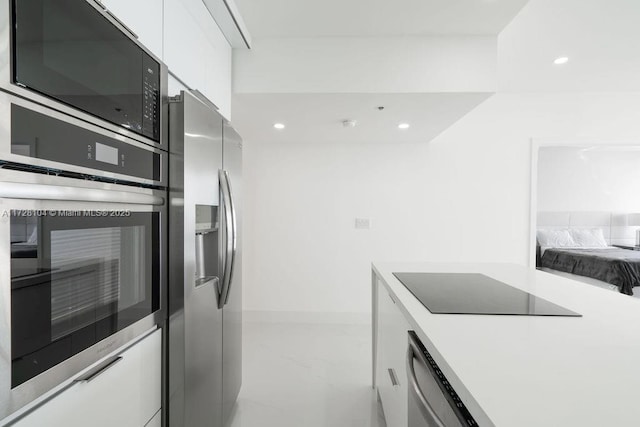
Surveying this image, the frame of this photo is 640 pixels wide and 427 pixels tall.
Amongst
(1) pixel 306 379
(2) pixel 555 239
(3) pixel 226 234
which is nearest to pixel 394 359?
(3) pixel 226 234

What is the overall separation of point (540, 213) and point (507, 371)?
597 cm

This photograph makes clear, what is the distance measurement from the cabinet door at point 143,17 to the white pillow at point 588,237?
6.27m

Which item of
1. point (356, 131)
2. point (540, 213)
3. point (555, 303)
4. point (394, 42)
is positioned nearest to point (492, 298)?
point (555, 303)

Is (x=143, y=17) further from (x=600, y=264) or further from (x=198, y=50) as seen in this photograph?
(x=600, y=264)

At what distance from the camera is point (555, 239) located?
4961mm

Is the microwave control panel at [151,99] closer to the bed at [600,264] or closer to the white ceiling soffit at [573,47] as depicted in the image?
the white ceiling soffit at [573,47]

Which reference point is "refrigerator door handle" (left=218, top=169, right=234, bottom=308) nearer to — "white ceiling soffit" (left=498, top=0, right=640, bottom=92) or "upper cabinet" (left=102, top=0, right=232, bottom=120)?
"upper cabinet" (left=102, top=0, right=232, bottom=120)

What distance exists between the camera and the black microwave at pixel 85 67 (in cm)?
65

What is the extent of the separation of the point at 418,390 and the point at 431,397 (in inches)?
1.3

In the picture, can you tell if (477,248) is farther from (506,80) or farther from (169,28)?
(169,28)

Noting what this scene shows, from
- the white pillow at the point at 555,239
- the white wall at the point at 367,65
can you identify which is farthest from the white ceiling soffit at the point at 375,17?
the white pillow at the point at 555,239

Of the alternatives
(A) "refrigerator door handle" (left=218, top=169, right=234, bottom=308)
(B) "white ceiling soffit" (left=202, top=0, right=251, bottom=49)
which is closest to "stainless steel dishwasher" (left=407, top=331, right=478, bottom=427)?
(A) "refrigerator door handle" (left=218, top=169, right=234, bottom=308)

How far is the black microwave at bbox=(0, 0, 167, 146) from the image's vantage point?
0.65 meters

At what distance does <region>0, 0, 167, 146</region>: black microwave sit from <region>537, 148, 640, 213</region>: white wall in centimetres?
629
